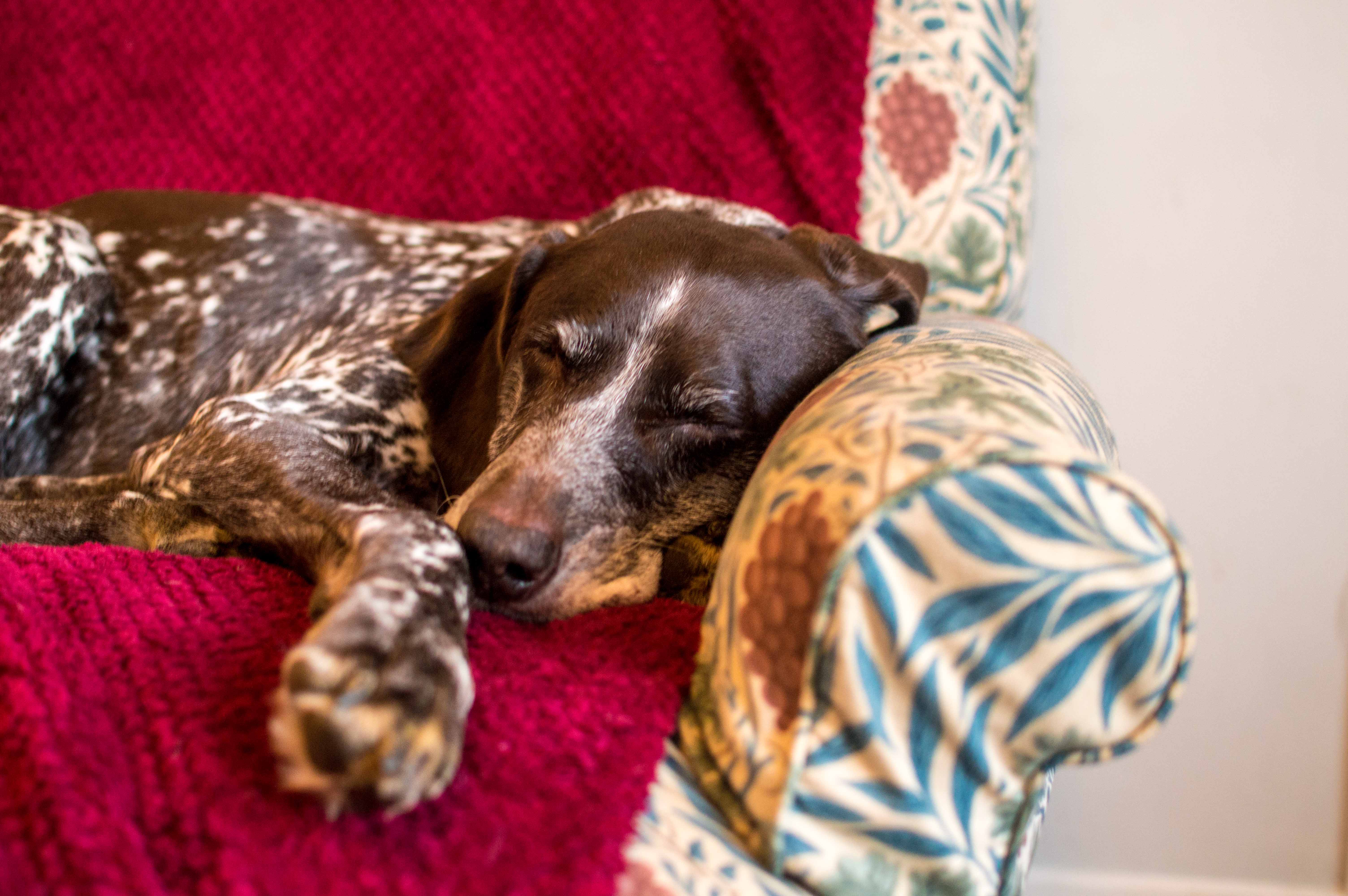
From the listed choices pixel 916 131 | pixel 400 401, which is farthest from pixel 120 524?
pixel 916 131

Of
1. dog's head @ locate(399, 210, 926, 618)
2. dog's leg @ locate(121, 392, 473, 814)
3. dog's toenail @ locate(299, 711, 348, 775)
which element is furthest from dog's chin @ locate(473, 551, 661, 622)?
dog's toenail @ locate(299, 711, 348, 775)

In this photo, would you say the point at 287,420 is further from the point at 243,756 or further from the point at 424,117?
the point at 424,117

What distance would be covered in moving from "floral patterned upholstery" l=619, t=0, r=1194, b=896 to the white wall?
184 cm

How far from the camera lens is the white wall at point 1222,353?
2453 mm

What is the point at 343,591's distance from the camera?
3.49ft

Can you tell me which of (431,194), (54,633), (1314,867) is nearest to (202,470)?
(54,633)

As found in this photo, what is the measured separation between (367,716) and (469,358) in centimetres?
107

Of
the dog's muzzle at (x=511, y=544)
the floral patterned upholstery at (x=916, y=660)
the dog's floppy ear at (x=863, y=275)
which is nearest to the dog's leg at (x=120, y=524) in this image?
the dog's muzzle at (x=511, y=544)

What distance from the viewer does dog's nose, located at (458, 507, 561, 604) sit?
1.28m

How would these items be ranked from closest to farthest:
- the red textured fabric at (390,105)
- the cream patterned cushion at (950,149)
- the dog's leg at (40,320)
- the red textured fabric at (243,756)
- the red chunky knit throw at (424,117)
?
the red textured fabric at (243,756)
the red chunky knit throw at (424,117)
the dog's leg at (40,320)
the cream patterned cushion at (950,149)
the red textured fabric at (390,105)

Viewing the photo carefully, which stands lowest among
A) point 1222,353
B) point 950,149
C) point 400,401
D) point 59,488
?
point 1222,353

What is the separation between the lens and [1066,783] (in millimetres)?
2682

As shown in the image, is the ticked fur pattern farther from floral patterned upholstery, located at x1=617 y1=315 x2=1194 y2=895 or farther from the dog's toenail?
floral patterned upholstery, located at x1=617 y1=315 x2=1194 y2=895

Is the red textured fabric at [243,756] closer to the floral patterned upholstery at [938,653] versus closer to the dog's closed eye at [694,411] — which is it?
the floral patterned upholstery at [938,653]
